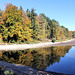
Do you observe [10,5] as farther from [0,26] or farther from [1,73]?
[1,73]

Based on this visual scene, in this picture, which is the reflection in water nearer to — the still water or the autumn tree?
the still water

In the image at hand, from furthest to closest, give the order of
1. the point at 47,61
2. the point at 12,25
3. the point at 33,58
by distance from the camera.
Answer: the point at 12,25, the point at 33,58, the point at 47,61

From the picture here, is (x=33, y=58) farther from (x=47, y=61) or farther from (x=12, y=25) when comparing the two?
(x=12, y=25)

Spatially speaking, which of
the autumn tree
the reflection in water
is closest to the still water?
the reflection in water

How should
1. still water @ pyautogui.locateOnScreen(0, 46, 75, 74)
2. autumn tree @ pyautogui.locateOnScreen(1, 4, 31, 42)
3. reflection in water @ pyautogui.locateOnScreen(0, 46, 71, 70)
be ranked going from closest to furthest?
still water @ pyautogui.locateOnScreen(0, 46, 75, 74), reflection in water @ pyautogui.locateOnScreen(0, 46, 71, 70), autumn tree @ pyautogui.locateOnScreen(1, 4, 31, 42)

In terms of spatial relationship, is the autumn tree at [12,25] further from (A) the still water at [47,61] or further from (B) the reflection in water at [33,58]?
(A) the still water at [47,61]

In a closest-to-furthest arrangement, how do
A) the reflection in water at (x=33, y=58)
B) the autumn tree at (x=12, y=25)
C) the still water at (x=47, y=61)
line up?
1. the still water at (x=47, y=61)
2. the reflection in water at (x=33, y=58)
3. the autumn tree at (x=12, y=25)

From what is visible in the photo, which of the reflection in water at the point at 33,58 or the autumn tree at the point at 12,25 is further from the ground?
the autumn tree at the point at 12,25

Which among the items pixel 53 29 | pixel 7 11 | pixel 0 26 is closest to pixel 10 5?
pixel 7 11

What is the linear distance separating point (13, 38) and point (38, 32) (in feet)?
51.0

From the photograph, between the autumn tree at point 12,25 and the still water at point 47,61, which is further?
the autumn tree at point 12,25

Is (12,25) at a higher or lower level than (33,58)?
higher

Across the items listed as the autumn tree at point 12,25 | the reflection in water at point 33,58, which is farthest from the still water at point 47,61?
the autumn tree at point 12,25

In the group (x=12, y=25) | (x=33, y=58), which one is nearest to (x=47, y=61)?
(x=33, y=58)
